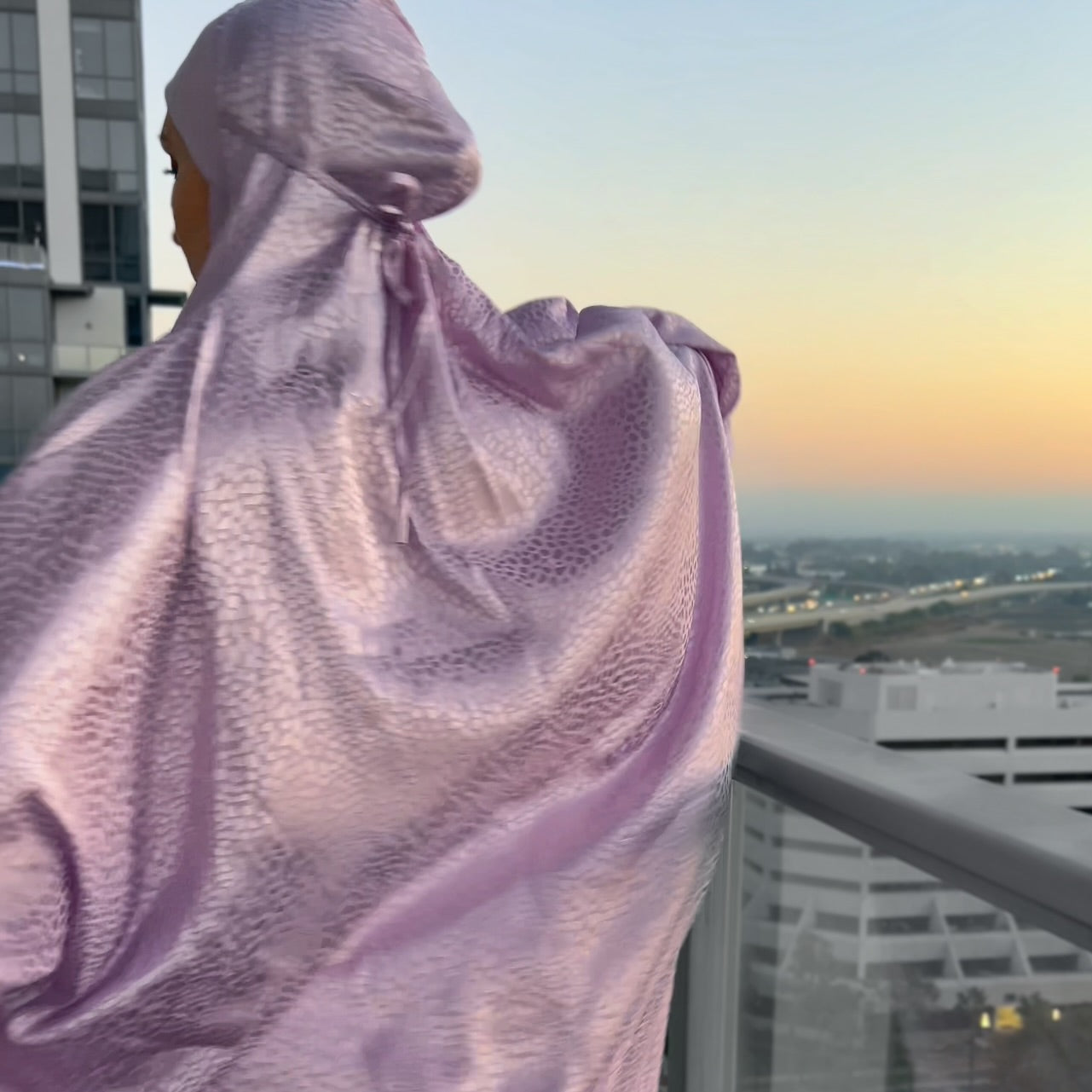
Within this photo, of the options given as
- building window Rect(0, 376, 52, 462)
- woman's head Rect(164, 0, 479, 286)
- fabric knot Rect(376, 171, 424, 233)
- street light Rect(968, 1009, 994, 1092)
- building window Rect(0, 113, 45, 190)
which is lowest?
building window Rect(0, 376, 52, 462)

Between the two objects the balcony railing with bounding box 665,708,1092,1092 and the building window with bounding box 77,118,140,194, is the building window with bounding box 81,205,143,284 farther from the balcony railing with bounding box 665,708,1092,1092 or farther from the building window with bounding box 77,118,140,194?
the balcony railing with bounding box 665,708,1092,1092

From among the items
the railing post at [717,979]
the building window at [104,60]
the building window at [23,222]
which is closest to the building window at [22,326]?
the building window at [23,222]

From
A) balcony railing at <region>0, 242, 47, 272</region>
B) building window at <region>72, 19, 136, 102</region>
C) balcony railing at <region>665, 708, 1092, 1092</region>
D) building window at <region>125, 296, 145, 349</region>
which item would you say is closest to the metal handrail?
balcony railing at <region>665, 708, 1092, 1092</region>

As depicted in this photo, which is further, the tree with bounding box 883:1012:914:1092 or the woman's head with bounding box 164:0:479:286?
the tree with bounding box 883:1012:914:1092

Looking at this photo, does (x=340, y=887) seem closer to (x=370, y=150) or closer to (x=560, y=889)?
(x=560, y=889)

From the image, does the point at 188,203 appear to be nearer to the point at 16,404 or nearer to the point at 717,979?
the point at 717,979

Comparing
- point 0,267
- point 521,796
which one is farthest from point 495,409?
point 0,267

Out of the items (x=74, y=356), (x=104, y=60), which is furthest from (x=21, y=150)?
(x=74, y=356)
